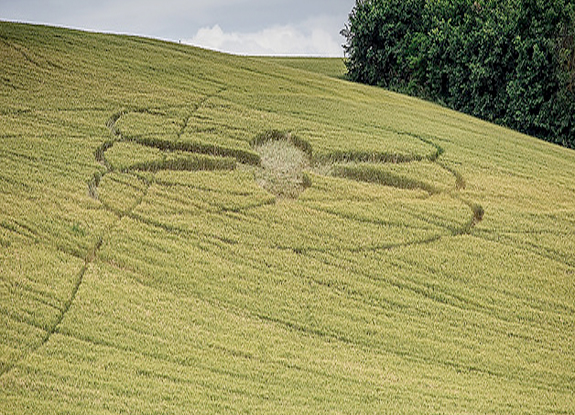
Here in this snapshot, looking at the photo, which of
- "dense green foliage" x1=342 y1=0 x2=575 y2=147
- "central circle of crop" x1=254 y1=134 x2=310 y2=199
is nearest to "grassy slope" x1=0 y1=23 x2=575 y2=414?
"central circle of crop" x1=254 y1=134 x2=310 y2=199

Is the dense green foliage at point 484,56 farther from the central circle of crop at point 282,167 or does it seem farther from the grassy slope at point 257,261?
the central circle of crop at point 282,167

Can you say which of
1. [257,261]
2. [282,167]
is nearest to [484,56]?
[282,167]

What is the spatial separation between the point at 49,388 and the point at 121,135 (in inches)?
457

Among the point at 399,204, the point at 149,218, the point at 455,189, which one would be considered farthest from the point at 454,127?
the point at 149,218

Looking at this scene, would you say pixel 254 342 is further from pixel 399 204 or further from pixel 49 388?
pixel 399 204

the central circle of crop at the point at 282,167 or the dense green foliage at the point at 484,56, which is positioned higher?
the dense green foliage at the point at 484,56

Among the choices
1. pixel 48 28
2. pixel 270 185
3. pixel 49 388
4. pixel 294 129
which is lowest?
pixel 49 388

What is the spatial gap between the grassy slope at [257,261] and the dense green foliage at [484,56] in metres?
9.02

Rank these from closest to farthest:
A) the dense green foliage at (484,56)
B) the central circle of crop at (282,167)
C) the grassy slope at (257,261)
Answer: the grassy slope at (257,261) < the central circle of crop at (282,167) < the dense green foliage at (484,56)

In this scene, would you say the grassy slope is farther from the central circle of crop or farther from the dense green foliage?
the dense green foliage

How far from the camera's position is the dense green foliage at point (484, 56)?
34688 millimetres

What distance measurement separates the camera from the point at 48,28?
106 ft

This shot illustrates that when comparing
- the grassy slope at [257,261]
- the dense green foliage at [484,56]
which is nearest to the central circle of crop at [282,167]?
the grassy slope at [257,261]

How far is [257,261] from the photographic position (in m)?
15.6
